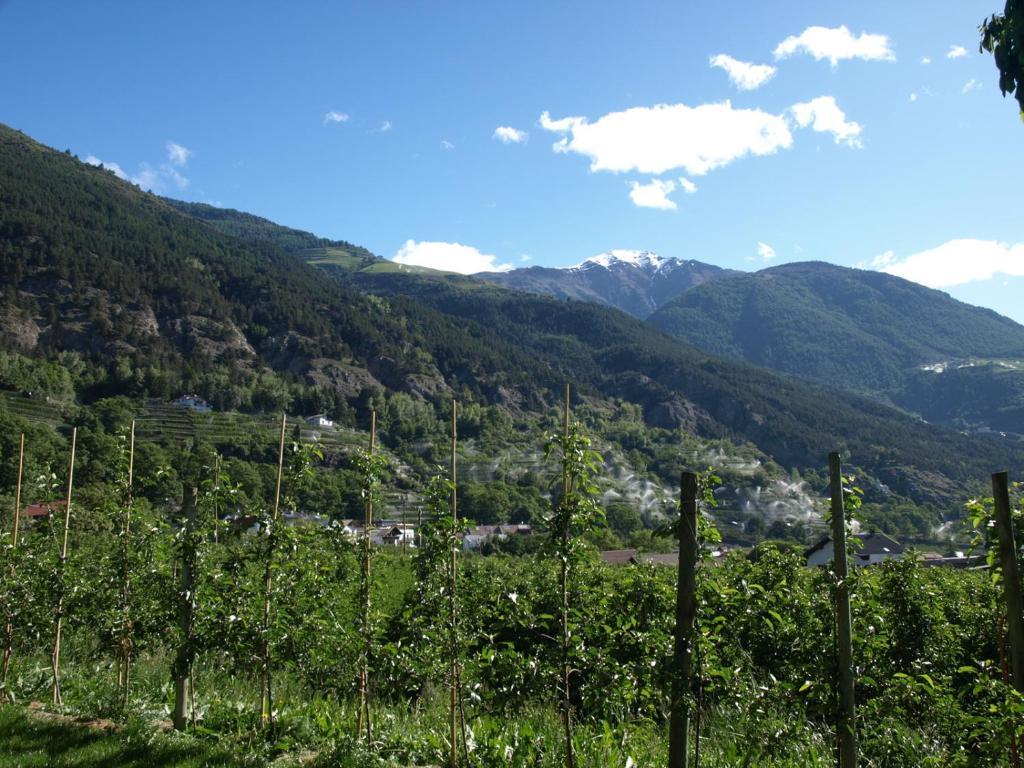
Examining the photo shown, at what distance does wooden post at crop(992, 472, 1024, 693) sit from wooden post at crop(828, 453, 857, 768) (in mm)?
892

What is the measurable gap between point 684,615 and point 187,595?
4.95 m

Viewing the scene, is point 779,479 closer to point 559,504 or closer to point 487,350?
point 487,350

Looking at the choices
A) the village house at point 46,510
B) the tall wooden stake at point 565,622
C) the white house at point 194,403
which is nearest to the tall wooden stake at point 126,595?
the village house at point 46,510

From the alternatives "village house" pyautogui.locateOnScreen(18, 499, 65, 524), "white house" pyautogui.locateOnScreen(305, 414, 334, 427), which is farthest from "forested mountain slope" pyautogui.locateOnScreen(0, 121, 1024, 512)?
"village house" pyautogui.locateOnScreen(18, 499, 65, 524)

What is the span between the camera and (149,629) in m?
7.92

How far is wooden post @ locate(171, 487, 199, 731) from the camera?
669 centimetres

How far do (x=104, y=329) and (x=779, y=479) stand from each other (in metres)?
133

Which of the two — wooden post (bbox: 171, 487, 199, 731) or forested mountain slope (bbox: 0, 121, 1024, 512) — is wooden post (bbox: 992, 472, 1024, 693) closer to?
wooden post (bbox: 171, 487, 199, 731)

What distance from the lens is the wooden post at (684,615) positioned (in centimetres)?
462

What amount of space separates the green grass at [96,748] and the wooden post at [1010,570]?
624 centimetres

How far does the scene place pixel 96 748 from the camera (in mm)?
6414

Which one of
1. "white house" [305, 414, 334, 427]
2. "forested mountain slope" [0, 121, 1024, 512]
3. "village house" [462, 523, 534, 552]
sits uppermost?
"forested mountain slope" [0, 121, 1024, 512]

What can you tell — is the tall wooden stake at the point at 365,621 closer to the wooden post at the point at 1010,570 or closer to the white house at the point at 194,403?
the wooden post at the point at 1010,570

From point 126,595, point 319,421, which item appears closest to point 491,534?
point 319,421
